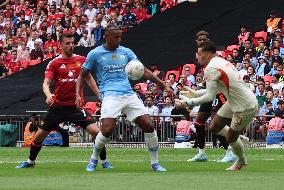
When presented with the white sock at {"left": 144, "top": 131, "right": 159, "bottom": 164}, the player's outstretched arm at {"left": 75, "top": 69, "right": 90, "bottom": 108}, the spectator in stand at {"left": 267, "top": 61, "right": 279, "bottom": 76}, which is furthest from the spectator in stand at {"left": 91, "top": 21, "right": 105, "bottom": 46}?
the white sock at {"left": 144, "top": 131, "right": 159, "bottom": 164}

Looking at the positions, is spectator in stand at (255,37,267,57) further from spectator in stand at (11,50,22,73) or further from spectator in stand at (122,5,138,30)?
spectator in stand at (11,50,22,73)

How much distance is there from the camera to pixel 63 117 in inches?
743

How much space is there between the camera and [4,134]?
32.3 meters

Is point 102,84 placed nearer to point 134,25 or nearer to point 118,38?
point 118,38

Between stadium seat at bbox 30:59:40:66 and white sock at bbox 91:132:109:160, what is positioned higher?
stadium seat at bbox 30:59:40:66

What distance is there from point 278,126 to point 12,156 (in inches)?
338

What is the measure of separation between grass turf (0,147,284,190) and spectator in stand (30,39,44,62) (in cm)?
2033

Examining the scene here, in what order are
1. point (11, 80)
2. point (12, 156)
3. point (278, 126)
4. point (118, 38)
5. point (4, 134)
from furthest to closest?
1. point (11, 80)
2. point (4, 134)
3. point (278, 126)
4. point (12, 156)
5. point (118, 38)

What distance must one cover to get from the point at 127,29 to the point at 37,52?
3.78 m

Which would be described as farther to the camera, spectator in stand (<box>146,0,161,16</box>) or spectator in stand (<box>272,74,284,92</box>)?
spectator in stand (<box>146,0,161,16</box>)

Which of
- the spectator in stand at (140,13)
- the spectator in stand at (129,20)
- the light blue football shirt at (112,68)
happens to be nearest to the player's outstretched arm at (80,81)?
the light blue football shirt at (112,68)

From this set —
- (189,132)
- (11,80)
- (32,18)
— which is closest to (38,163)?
(189,132)

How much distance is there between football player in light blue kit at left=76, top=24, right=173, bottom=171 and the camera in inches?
682

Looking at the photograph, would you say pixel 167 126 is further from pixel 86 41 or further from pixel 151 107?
pixel 86 41
